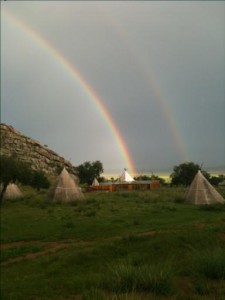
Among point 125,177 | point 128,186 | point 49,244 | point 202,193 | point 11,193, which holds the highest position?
point 125,177

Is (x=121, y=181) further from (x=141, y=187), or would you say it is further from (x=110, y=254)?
(x=110, y=254)

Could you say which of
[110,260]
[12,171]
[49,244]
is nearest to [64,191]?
[12,171]

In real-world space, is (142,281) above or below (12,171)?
below

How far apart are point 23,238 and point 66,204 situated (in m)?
14.6

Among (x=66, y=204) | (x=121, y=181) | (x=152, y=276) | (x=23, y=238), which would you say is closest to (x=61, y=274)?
(x=152, y=276)

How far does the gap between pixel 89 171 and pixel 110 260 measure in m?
80.0

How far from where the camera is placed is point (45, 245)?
40.2 feet

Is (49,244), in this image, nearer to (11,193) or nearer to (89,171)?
(11,193)

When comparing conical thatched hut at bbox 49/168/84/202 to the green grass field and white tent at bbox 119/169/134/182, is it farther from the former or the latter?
white tent at bbox 119/169/134/182

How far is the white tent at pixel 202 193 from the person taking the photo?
997 inches

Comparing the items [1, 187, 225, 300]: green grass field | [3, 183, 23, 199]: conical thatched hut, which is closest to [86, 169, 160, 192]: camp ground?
[3, 183, 23, 199]: conical thatched hut

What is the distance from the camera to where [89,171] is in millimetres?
88688

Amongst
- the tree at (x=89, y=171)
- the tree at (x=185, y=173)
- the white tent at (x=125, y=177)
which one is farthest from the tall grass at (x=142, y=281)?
the tree at (x=89, y=171)

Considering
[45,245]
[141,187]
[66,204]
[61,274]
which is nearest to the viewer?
[61,274]
